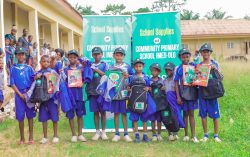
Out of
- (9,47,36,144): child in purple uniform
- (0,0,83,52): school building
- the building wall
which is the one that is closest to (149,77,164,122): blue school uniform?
(9,47,36,144): child in purple uniform

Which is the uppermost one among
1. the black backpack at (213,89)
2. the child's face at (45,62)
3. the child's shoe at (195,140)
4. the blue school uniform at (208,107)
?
the child's face at (45,62)

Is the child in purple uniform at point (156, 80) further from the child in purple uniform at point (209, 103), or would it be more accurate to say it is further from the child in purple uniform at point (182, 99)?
the child in purple uniform at point (209, 103)

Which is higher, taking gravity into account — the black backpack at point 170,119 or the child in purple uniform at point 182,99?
the child in purple uniform at point 182,99

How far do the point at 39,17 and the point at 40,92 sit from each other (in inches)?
424

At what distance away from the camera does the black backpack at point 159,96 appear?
21.2ft

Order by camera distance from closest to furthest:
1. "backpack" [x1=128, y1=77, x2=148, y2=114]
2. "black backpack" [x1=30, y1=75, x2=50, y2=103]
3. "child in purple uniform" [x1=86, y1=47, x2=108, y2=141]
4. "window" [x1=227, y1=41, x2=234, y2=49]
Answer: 1. "black backpack" [x1=30, y1=75, x2=50, y2=103]
2. "backpack" [x1=128, y1=77, x2=148, y2=114]
3. "child in purple uniform" [x1=86, y1=47, x2=108, y2=141]
4. "window" [x1=227, y1=41, x2=234, y2=49]

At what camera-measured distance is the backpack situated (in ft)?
21.0

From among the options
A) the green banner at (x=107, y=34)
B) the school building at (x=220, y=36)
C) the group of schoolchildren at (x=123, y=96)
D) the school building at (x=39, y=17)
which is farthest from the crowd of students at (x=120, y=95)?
the school building at (x=220, y=36)

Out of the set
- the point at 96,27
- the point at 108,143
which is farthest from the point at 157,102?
the point at 96,27

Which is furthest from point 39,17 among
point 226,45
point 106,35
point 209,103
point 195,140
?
point 226,45

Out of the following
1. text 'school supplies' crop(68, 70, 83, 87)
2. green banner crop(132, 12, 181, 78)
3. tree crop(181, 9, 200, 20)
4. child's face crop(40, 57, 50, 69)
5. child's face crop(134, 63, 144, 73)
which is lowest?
text 'school supplies' crop(68, 70, 83, 87)

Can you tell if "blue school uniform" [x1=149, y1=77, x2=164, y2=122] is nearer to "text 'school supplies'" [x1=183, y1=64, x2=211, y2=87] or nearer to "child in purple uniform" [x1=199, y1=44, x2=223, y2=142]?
"text 'school supplies'" [x1=183, y1=64, x2=211, y2=87]

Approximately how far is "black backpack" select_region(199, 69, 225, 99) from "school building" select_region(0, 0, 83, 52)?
6.21m

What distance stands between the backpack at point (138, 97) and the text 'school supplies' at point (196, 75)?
78 cm
